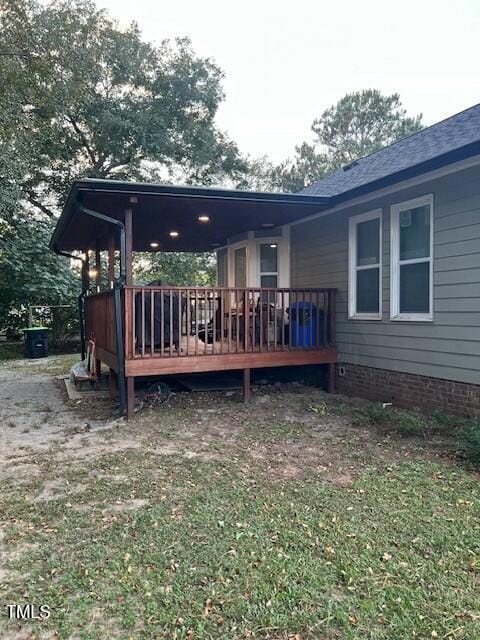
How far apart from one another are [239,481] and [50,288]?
11.6 meters

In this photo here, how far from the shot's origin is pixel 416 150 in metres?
6.09

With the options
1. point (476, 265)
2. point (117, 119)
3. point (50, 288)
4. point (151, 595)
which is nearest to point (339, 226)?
point (476, 265)

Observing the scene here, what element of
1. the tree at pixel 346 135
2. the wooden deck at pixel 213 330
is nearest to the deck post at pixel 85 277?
the wooden deck at pixel 213 330

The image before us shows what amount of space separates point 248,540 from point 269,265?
6293mm

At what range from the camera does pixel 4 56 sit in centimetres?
985

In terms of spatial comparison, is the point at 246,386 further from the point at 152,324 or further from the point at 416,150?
the point at 416,150

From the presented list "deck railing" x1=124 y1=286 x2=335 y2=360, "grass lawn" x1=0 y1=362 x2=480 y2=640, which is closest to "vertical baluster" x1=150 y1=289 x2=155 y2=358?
"deck railing" x1=124 y1=286 x2=335 y2=360

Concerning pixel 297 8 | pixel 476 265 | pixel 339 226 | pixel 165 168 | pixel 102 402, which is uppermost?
pixel 297 8

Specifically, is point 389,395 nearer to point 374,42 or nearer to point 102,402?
point 102,402

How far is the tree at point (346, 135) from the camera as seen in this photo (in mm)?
24531

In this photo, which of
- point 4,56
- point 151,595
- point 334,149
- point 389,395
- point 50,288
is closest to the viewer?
point 151,595

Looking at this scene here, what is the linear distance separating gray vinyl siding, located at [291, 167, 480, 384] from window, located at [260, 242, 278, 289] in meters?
1.79

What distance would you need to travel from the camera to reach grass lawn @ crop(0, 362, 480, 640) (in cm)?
189

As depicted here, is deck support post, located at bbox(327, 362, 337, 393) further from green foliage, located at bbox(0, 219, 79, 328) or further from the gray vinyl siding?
green foliage, located at bbox(0, 219, 79, 328)
